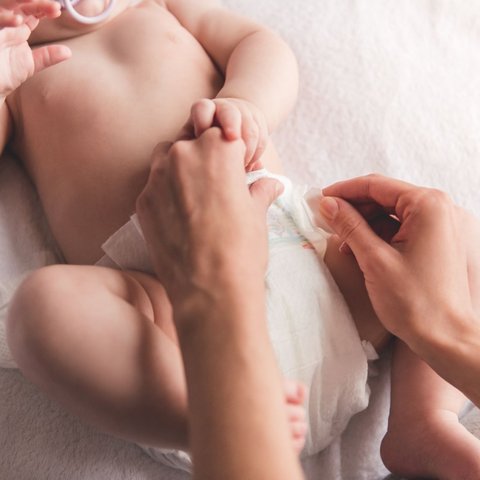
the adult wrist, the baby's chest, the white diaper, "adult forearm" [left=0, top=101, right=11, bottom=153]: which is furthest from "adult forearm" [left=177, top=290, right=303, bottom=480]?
"adult forearm" [left=0, top=101, right=11, bottom=153]

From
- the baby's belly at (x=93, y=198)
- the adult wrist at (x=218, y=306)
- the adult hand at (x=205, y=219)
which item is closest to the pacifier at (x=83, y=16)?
the baby's belly at (x=93, y=198)

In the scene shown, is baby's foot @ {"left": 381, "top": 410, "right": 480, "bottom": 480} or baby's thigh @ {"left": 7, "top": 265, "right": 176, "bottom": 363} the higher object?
baby's thigh @ {"left": 7, "top": 265, "right": 176, "bottom": 363}

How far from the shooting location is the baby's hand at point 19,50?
873mm

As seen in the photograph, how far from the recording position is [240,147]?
0.82 metres

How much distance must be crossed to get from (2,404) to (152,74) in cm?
56

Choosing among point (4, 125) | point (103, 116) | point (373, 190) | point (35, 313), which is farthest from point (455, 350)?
point (4, 125)

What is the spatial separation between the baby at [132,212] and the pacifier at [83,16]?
0.04 ft

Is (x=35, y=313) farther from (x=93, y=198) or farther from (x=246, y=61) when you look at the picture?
(x=246, y=61)

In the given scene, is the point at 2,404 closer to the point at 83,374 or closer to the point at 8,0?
the point at 83,374

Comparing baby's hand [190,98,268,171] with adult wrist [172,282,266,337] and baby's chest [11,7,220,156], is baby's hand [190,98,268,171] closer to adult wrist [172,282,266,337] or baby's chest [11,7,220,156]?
baby's chest [11,7,220,156]

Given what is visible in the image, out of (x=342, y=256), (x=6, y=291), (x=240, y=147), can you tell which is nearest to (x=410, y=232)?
(x=342, y=256)

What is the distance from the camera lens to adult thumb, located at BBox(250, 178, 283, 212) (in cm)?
79

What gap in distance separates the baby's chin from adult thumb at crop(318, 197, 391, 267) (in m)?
0.50

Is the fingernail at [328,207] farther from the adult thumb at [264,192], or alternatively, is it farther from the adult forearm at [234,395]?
the adult forearm at [234,395]
